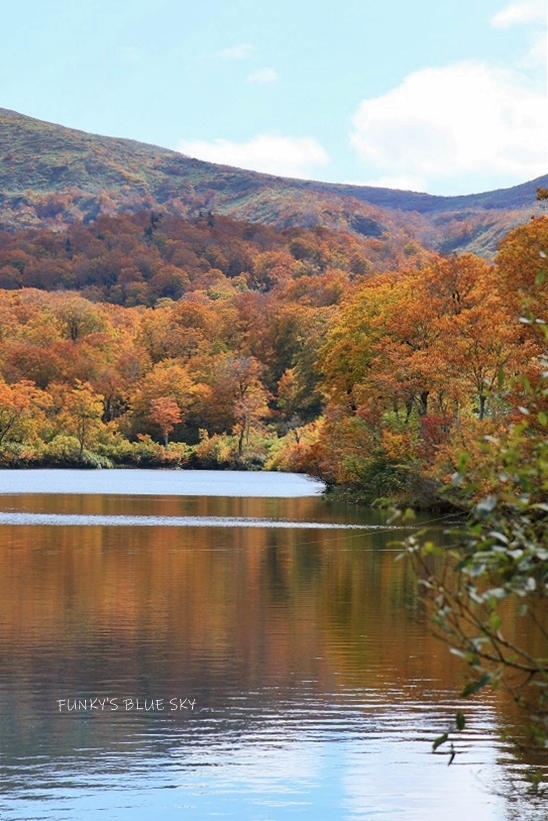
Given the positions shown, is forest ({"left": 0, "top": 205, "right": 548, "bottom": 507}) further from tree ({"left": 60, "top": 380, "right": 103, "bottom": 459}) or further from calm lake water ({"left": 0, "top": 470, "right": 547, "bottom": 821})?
calm lake water ({"left": 0, "top": 470, "right": 547, "bottom": 821})

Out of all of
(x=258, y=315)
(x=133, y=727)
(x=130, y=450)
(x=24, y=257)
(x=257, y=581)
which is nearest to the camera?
(x=133, y=727)

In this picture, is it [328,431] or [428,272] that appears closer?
[428,272]

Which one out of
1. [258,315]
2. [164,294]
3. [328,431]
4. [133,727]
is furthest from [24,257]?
[133,727]

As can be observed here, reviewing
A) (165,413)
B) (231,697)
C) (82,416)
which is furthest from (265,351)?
(231,697)

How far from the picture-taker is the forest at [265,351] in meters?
36.5

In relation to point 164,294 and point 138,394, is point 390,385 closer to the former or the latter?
point 138,394

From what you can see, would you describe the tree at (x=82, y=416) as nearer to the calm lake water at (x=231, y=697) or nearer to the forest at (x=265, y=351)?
the forest at (x=265, y=351)

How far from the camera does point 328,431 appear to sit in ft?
152

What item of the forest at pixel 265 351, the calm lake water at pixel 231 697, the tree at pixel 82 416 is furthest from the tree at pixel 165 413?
the calm lake water at pixel 231 697

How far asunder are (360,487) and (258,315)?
5455cm

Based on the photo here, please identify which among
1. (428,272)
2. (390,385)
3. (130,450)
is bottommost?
(130,450)

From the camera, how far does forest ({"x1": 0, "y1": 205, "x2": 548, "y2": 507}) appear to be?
1438 inches

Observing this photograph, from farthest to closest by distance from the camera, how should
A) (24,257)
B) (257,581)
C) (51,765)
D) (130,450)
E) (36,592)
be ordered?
(24,257)
(130,450)
(257,581)
(36,592)
(51,765)

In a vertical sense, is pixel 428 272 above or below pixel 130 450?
above
